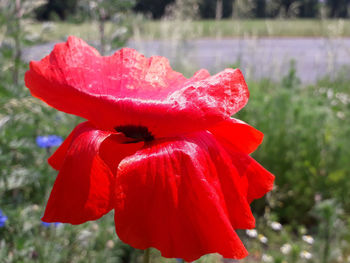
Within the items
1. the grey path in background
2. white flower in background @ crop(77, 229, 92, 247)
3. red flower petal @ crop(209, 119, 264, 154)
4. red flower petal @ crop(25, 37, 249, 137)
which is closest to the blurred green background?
white flower in background @ crop(77, 229, 92, 247)

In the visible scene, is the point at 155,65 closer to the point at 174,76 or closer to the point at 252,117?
the point at 174,76

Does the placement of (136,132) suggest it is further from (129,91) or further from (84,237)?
(84,237)

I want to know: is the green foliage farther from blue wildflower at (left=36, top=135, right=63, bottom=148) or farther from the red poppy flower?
the red poppy flower

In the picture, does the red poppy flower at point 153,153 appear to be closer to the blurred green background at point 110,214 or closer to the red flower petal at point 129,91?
the red flower petal at point 129,91

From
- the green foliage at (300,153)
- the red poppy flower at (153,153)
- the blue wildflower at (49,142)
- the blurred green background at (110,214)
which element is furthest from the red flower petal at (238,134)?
the green foliage at (300,153)

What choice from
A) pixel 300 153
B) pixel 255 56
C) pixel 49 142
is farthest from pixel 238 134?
pixel 255 56

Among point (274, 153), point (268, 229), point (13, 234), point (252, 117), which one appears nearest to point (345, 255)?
point (268, 229)
